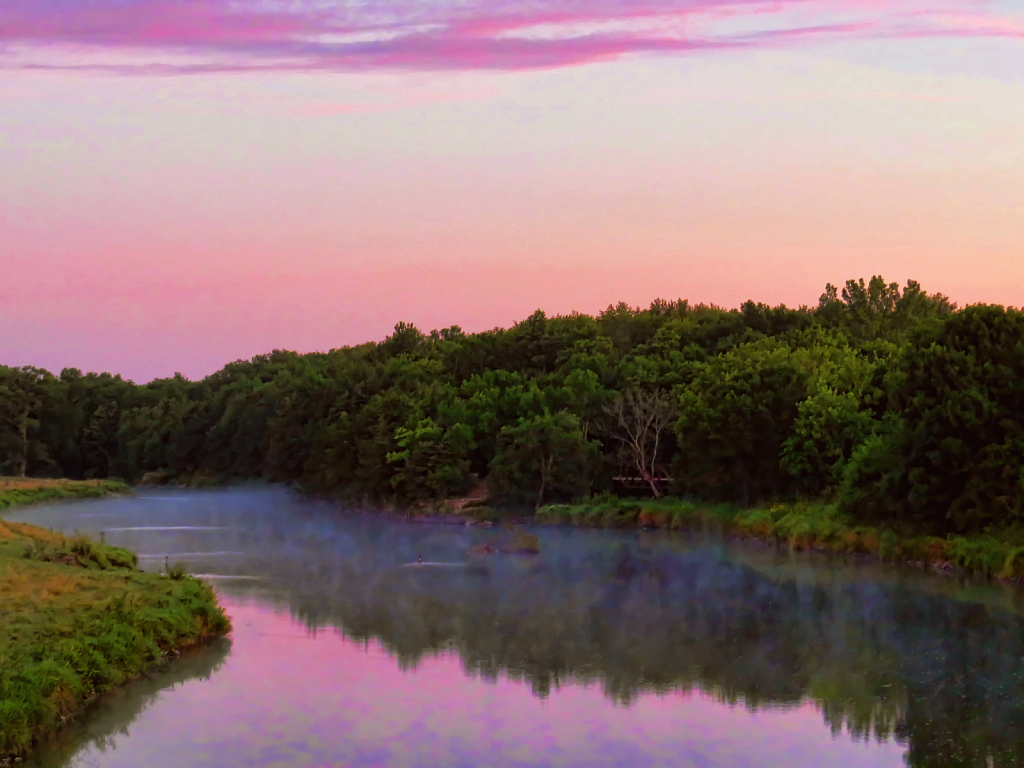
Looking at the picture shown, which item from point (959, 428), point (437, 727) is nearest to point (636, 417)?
point (959, 428)

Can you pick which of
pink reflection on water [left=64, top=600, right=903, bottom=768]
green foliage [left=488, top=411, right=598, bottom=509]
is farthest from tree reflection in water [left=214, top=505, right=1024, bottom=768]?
green foliage [left=488, top=411, right=598, bottom=509]

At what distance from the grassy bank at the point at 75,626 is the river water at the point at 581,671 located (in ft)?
2.00

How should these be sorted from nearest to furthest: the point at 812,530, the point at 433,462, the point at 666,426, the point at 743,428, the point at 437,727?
the point at 437,727
the point at 812,530
the point at 743,428
the point at 666,426
the point at 433,462

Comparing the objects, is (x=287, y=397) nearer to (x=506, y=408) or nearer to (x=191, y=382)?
(x=506, y=408)

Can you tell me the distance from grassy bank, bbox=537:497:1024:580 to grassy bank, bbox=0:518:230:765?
2951cm

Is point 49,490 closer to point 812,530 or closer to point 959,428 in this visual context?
point 812,530

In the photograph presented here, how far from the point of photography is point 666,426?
85312 millimetres

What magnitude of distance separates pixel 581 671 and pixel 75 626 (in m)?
13.0

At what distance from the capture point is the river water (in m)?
25.6

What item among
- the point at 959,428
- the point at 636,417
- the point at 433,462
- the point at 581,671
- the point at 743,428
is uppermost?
the point at 636,417

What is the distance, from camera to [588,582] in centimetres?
5284

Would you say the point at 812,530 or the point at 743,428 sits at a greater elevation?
the point at 743,428

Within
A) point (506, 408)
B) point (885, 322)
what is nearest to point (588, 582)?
point (506, 408)

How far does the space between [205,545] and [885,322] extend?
71.4m
